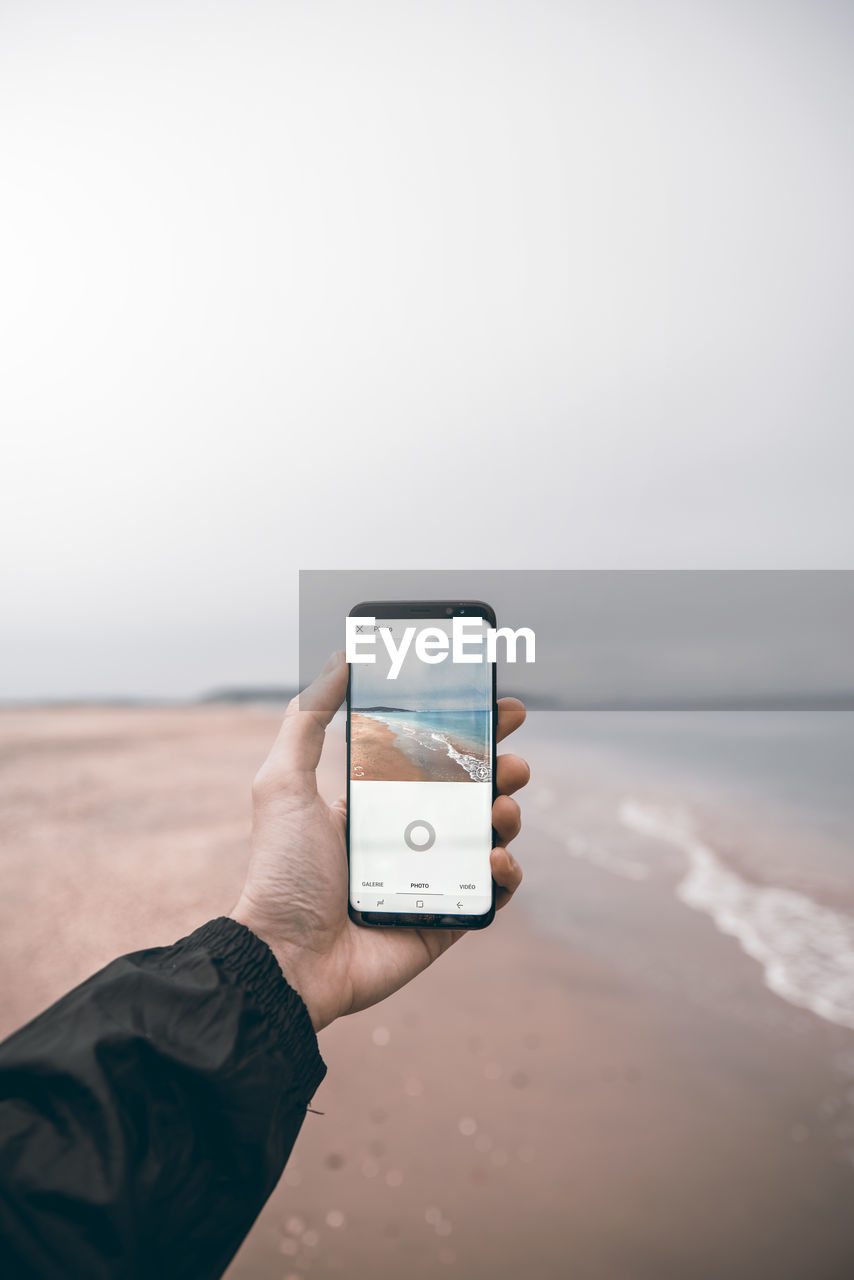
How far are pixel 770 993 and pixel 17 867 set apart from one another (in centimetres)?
771

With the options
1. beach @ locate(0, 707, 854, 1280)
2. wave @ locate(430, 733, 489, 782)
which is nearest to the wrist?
wave @ locate(430, 733, 489, 782)

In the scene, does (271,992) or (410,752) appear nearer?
(271,992)

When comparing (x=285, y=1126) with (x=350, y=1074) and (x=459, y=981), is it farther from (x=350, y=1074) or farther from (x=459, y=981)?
(x=459, y=981)

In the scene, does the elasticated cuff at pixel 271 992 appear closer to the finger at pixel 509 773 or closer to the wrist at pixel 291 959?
the wrist at pixel 291 959

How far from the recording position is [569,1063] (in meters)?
4.25

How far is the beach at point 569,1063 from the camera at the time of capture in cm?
312

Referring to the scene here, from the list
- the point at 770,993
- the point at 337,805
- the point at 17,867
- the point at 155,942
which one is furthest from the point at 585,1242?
the point at 17,867

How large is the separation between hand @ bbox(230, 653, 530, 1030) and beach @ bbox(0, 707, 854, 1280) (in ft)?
6.08

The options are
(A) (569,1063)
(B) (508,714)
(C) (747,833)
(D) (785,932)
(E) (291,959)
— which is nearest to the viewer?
(E) (291,959)

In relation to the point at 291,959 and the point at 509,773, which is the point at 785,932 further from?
the point at 291,959

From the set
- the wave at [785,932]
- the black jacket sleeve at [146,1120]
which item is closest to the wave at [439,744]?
the black jacket sleeve at [146,1120]

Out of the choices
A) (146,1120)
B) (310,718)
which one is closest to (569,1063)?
(310,718)

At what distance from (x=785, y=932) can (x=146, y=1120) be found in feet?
21.6

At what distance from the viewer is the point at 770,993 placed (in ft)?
17.0
